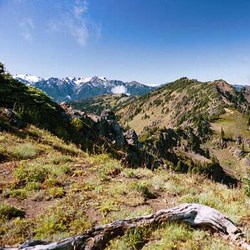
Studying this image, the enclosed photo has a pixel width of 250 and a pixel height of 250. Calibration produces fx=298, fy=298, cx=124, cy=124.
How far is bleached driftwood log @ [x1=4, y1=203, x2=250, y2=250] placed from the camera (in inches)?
334

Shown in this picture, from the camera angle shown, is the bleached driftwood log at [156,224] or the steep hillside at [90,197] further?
the steep hillside at [90,197]

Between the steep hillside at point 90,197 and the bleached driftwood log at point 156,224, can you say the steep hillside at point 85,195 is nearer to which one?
the steep hillside at point 90,197

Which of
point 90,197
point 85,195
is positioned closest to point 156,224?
point 90,197

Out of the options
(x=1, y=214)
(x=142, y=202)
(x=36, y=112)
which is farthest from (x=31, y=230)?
(x=36, y=112)

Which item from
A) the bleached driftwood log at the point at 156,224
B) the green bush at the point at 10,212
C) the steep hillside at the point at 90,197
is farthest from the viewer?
the green bush at the point at 10,212

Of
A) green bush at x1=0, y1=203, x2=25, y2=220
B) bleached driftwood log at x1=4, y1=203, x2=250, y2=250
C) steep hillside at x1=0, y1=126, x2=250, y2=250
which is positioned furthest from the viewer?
green bush at x1=0, y1=203, x2=25, y2=220

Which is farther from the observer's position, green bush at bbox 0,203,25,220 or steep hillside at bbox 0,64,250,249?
green bush at bbox 0,203,25,220

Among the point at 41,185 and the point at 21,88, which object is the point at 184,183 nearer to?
the point at 41,185

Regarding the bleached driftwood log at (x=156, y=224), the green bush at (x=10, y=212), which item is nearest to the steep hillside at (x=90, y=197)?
the green bush at (x=10, y=212)

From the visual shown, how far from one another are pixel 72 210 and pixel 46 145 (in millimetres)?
9020

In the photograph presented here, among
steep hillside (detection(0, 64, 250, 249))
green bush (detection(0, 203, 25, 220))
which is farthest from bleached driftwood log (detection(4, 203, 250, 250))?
green bush (detection(0, 203, 25, 220))

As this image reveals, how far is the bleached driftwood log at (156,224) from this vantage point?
8.48 meters

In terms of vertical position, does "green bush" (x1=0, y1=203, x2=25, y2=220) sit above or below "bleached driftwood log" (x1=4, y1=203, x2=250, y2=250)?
below

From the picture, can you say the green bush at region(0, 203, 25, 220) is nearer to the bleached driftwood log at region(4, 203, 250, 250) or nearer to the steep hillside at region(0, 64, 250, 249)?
the steep hillside at region(0, 64, 250, 249)
